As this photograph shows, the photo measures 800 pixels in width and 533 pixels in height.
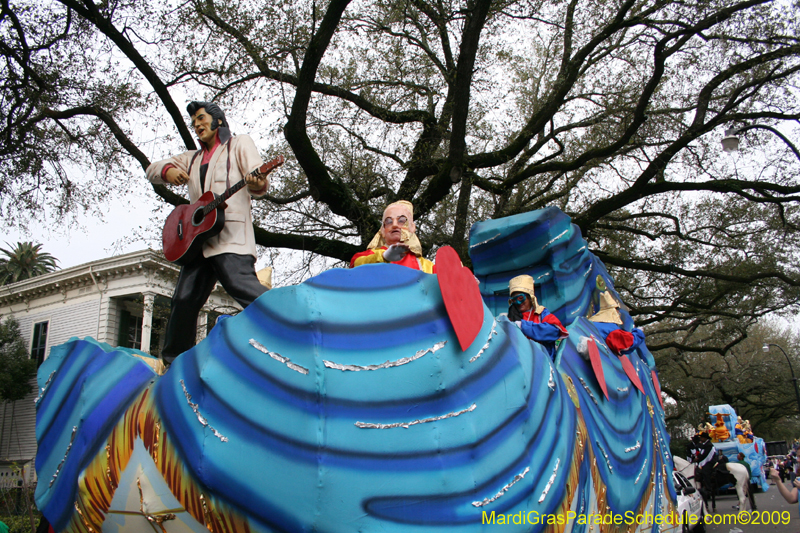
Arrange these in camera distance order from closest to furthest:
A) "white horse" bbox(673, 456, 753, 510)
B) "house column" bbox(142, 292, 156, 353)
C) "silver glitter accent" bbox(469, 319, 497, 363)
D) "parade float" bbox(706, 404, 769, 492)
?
"silver glitter accent" bbox(469, 319, 497, 363) < "white horse" bbox(673, 456, 753, 510) < "house column" bbox(142, 292, 156, 353) < "parade float" bbox(706, 404, 769, 492)

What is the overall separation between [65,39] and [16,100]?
4.25 ft

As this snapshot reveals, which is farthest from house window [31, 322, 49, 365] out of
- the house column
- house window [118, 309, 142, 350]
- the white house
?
the house column

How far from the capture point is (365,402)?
2.32 metres

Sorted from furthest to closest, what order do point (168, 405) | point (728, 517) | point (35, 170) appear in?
point (728, 517), point (35, 170), point (168, 405)

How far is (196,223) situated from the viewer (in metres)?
3.41

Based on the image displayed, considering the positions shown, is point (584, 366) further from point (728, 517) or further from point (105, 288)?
point (105, 288)

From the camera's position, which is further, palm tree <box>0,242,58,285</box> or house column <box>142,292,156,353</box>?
palm tree <box>0,242,58,285</box>

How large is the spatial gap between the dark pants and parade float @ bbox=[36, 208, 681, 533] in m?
0.48

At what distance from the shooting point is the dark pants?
3.29m

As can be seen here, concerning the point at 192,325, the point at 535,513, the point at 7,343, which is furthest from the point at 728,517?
the point at 7,343

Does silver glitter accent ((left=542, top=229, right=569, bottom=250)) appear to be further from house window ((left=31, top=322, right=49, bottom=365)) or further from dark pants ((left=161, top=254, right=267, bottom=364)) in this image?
house window ((left=31, top=322, right=49, bottom=365))

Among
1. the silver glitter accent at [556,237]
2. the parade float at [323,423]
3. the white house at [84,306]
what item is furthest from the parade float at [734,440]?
the parade float at [323,423]

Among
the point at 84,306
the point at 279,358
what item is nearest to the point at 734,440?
the point at 279,358

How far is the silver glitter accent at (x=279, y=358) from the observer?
231cm
